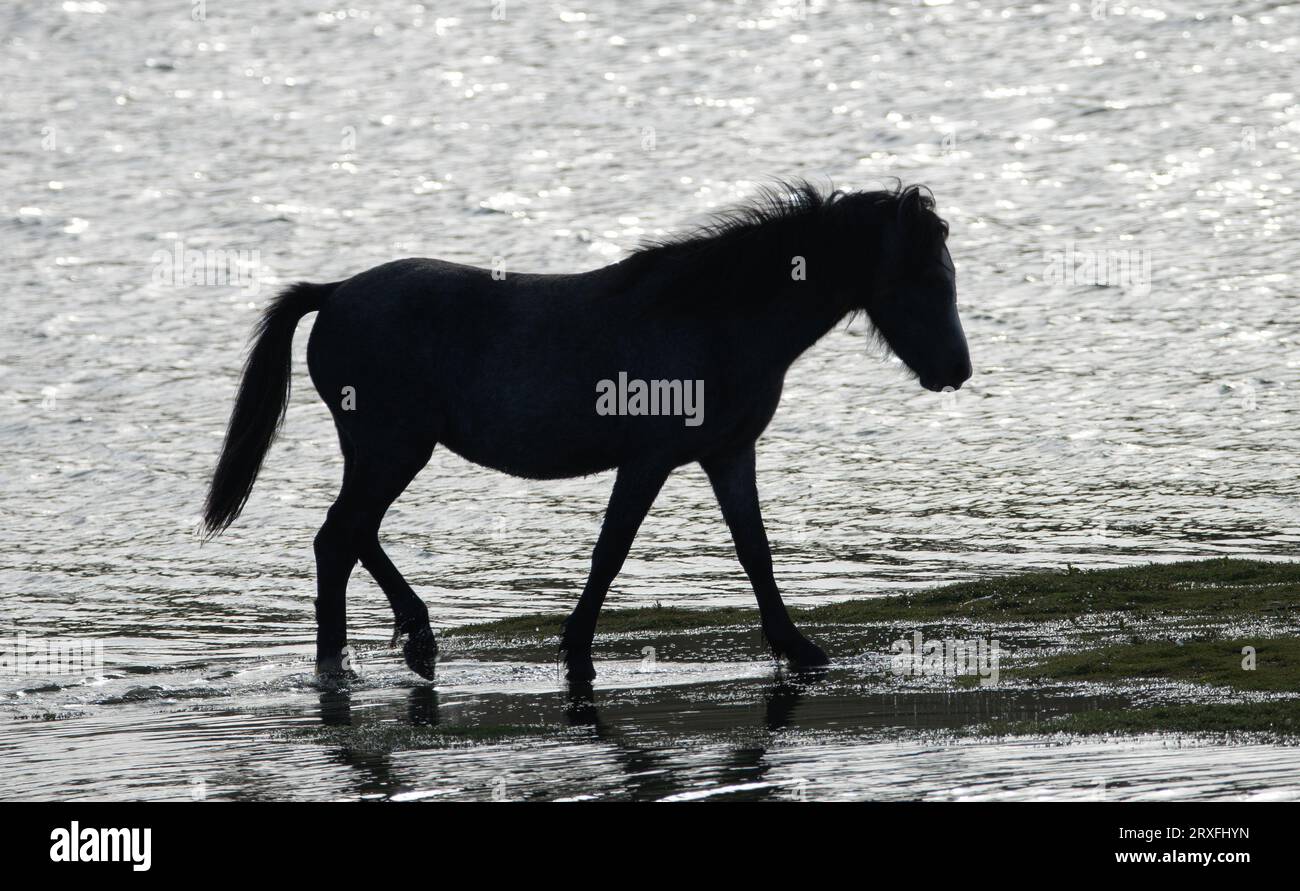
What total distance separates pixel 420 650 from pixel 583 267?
14426 mm

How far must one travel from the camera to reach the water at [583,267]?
458 inches

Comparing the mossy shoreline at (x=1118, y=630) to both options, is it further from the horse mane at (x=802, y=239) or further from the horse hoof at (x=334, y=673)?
the horse mane at (x=802, y=239)

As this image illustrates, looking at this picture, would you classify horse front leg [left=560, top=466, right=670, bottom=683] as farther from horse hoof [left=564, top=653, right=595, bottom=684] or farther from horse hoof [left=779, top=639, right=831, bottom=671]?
horse hoof [left=779, top=639, right=831, bottom=671]

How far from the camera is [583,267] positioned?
76.7 ft

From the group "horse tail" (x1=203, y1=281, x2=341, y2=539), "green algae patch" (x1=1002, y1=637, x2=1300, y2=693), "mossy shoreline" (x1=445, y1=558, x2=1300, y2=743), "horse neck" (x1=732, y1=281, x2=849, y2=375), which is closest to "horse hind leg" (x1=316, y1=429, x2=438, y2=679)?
"mossy shoreline" (x1=445, y1=558, x2=1300, y2=743)

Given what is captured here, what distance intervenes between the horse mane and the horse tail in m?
2.09

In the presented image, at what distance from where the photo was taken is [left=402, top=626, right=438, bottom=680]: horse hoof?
30.2 ft

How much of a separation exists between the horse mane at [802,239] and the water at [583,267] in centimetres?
183

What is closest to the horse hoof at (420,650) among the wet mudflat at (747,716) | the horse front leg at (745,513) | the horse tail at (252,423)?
the wet mudflat at (747,716)

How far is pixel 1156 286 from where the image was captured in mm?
21891

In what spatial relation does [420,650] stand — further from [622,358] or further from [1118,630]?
[1118,630]

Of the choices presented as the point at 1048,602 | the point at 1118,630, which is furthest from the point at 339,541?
the point at 1118,630

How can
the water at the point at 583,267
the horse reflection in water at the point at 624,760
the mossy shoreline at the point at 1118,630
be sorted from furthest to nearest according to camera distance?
the water at the point at 583,267 → the mossy shoreline at the point at 1118,630 → the horse reflection in water at the point at 624,760

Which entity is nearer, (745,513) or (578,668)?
(578,668)
